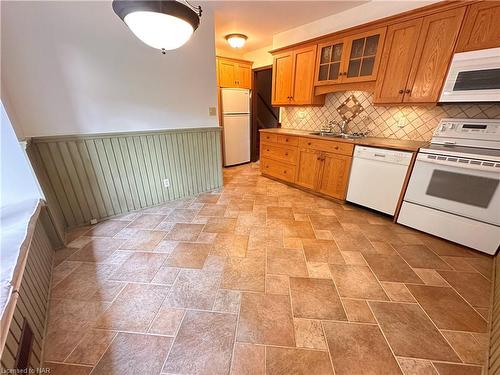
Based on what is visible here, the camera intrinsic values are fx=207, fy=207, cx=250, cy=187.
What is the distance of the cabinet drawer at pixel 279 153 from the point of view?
133 inches

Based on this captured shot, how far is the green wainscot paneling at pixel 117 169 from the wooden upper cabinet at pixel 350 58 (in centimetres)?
183

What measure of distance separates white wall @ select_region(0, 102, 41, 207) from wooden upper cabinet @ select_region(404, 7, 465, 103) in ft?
12.2

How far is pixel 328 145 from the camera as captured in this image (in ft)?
9.35

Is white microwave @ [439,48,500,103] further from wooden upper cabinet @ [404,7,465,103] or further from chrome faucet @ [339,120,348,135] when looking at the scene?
chrome faucet @ [339,120,348,135]

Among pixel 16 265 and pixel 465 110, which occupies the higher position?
pixel 465 110

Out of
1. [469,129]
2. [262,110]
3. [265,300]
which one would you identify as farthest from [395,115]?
[262,110]

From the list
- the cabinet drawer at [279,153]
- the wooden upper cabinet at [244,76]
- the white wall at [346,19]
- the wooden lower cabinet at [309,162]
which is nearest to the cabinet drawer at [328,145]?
the wooden lower cabinet at [309,162]

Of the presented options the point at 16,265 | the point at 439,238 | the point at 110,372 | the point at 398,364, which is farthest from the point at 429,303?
the point at 16,265

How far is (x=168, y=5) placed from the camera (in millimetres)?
1060

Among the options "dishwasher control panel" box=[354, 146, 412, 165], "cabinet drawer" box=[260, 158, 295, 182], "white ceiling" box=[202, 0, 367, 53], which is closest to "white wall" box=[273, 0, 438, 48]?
"white ceiling" box=[202, 0, 367, 53]

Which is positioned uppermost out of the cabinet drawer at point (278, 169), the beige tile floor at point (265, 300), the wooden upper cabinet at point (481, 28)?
the wooden upper cabinet at point (481, 28)

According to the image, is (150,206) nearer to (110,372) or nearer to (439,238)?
(110,372)

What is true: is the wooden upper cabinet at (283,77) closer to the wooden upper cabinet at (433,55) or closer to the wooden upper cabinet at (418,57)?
the wooden upper cabinet at (418,57)

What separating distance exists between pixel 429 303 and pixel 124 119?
10.8ft
